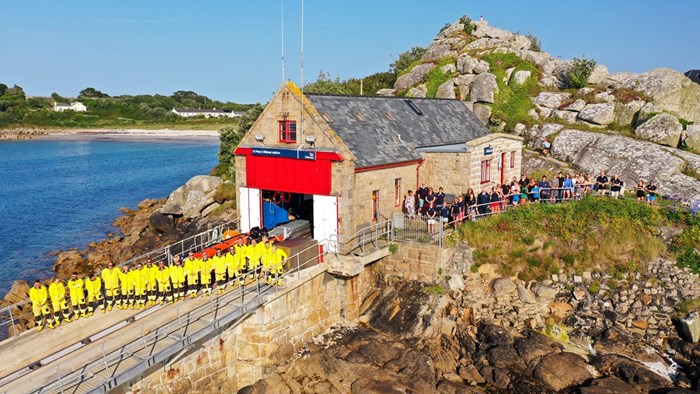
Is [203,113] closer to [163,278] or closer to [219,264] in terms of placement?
[219,264]

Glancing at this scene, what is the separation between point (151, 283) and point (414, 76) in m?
33.9

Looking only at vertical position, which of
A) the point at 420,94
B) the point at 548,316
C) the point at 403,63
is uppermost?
the point at 403,63

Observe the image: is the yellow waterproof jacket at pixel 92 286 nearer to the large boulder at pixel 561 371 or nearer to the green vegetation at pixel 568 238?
the green vegetation at pixel 568 238

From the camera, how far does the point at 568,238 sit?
2288 centimetres

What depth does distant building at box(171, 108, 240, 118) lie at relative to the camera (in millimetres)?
159750

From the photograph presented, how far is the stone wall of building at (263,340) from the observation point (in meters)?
16.6

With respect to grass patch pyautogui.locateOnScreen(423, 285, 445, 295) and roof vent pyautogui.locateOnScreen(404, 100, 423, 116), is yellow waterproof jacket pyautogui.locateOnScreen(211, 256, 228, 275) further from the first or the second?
roof vent pyautogui.locateOnScreen(404, 100, 423, 116)

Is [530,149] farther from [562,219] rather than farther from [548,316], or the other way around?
[548,316]

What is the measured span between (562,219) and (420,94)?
23046 millimetres

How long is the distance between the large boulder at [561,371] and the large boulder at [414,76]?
31.5 m

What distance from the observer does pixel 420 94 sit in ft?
145

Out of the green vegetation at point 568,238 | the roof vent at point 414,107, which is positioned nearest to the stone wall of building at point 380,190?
the green vegetation at point 568,238

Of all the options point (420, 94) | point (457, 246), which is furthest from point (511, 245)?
point (420, 94)

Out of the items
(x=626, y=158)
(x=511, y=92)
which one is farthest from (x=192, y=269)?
(x=511, y=92)
